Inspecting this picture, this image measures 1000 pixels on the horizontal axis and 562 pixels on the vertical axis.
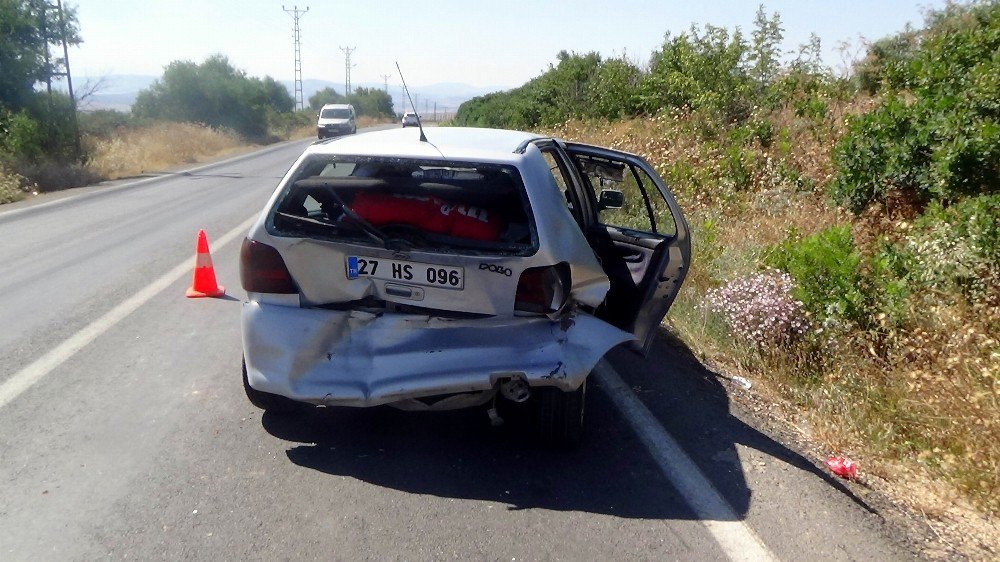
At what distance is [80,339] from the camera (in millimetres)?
6430

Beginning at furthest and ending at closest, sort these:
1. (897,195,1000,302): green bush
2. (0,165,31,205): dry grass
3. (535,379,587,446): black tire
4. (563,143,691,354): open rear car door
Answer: (0,165,31,205): dry grass < (897,195,1000,302): green bush < (563,143,691,354): open rear car door < (535,379,587,446): black tire

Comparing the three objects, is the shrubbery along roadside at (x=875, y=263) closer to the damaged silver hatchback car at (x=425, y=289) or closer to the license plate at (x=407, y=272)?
the damaged silver hatchback car at (x=425, y=289)

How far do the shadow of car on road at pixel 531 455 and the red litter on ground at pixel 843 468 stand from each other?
8 cm

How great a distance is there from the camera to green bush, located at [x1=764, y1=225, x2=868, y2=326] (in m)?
6.09

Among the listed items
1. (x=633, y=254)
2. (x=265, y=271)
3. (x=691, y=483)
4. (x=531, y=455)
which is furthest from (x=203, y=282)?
(x=691, y=483)

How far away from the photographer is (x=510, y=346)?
4203 mm

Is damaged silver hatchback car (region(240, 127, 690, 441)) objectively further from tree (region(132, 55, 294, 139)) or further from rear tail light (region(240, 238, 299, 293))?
tree (region(132, 55, 294, 139))

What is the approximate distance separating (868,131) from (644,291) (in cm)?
428

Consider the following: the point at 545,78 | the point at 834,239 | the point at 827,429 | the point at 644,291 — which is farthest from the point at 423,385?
the point at 545,78

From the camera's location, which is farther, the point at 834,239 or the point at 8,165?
the point at 8,165

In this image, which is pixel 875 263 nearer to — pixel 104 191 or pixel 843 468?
pixel 843 468

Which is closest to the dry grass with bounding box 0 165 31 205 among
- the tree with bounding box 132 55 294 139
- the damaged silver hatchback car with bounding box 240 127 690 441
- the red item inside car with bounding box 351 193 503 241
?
the damaged silver hatchback car with bounding box 240 127 690 441

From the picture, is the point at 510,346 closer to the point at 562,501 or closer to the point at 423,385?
the point at 423,385

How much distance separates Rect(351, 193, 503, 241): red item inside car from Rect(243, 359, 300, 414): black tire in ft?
3.73
